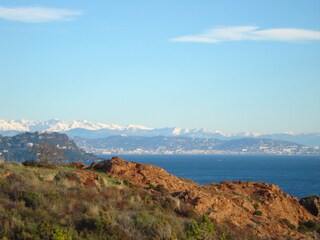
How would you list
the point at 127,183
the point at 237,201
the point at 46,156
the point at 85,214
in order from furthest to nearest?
the point at 46,156 < the point at 237,201 < the point at 127,183 < the point at 85,214

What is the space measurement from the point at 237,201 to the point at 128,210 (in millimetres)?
10519

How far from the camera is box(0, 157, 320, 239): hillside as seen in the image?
15.8 metres

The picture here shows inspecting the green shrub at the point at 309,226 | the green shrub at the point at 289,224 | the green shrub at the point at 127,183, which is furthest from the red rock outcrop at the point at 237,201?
the green shrub at the point at 127,183

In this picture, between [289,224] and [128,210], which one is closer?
[128,210]

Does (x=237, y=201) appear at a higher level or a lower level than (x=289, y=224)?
higher

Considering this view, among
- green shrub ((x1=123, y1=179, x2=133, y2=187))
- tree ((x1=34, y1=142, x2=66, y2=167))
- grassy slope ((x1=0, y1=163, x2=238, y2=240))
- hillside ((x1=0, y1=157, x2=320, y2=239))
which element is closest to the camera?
grassy slope ((x1=0, y1=163, x2=238, y2=240))

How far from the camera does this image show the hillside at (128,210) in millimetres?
15766

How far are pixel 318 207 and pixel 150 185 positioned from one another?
12436 millimetres

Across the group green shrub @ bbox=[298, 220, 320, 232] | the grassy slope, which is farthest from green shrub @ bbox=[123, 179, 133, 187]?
green shrub @ bbox=[298, 220, 320, 232]

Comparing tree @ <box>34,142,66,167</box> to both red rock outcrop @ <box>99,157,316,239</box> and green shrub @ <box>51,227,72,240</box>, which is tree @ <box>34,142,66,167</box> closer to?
red rock outcrop @ <box>99,157,316,239</box>

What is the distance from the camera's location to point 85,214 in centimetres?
1659

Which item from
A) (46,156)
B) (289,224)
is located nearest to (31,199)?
(289,224)

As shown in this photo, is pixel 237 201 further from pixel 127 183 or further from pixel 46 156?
pixel 46 156

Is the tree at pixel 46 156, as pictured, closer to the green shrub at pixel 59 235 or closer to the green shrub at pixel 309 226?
the green shrub at pixel 309 226
